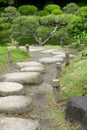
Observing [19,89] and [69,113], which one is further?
[19,89]

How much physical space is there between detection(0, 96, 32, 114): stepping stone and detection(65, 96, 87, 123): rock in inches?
45.3

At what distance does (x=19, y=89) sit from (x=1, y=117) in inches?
70.1

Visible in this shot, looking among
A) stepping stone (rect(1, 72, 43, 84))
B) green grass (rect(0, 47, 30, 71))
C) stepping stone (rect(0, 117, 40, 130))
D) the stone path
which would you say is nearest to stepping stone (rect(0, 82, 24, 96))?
the stone path

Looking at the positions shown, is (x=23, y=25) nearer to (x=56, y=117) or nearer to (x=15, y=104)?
(x=15, y=104)

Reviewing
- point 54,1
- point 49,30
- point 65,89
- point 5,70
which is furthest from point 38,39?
point 54,1

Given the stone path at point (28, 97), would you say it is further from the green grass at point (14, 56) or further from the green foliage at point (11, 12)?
the green foliage at point (11, 12)

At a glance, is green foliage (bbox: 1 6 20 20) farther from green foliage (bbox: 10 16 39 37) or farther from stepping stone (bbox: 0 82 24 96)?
stepping stone (bbox: 0 82 24 96)

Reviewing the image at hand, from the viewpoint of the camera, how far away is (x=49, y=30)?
25.4 m

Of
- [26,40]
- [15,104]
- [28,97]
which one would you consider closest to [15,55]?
[28,97]

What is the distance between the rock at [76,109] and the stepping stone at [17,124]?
0.83 meters

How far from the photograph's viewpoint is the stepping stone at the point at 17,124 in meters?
7.05

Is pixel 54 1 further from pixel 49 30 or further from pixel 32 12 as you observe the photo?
pixel 49 30

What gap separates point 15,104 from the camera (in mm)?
8203

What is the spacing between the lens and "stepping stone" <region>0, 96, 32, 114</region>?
8.05 metres
